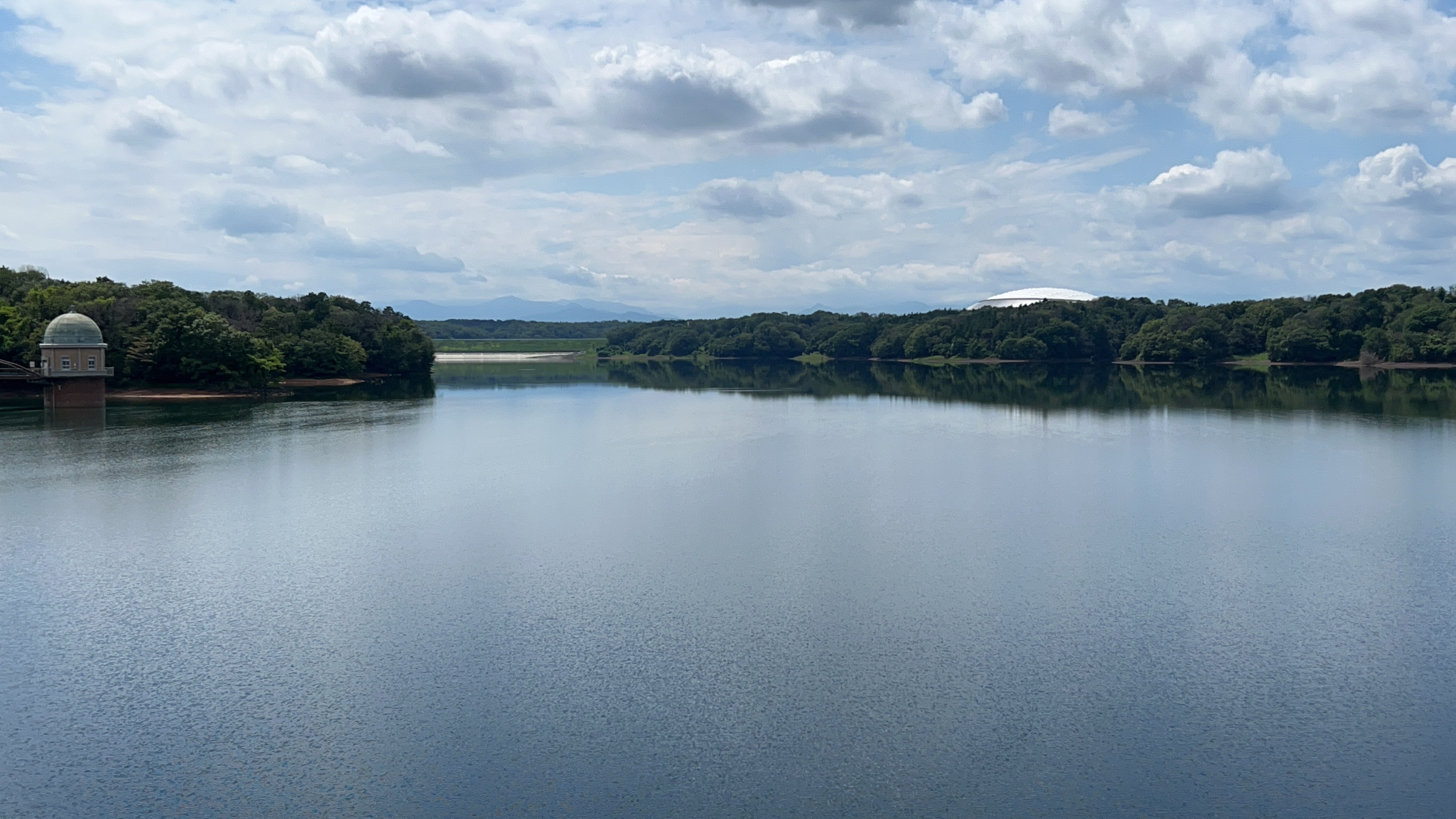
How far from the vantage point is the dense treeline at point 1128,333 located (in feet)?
361

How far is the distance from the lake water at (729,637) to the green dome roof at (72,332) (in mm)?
26079

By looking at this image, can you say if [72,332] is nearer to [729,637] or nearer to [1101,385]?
A: [729,637]

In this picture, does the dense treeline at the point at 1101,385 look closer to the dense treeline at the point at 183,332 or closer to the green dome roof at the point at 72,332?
the dense treeline at the point at 183,332

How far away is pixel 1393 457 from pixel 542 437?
102 feet

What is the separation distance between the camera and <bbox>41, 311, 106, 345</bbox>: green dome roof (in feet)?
188

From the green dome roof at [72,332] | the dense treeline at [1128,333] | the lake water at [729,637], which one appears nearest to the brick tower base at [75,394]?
the green dome roof at [72,332]

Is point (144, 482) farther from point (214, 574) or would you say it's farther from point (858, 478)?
point (858, 478)

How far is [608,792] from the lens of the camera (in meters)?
11.5

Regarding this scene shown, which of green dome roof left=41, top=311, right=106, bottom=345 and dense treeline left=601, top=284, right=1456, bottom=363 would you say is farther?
dense treeline left=601, top=284, right=1456, bottom=363

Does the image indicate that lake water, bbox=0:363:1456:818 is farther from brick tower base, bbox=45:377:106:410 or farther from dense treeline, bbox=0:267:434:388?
dense treeline, bbox=0:267:434:388

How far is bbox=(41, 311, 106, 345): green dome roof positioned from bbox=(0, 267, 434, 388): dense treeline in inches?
245

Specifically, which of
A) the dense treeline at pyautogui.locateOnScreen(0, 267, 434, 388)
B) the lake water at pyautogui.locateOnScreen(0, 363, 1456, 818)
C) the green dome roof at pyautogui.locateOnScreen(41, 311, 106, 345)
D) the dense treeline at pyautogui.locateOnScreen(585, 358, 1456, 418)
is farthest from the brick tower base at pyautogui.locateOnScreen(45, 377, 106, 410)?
the dense treeline at pyautogui.locateOnScreen(585, 358, 1456, 418)

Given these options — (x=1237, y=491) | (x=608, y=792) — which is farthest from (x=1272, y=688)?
(x=1237, y=491)

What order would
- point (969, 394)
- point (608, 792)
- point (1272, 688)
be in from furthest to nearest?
point (969, 394) < point (1272, 688) < point (608, 792)
